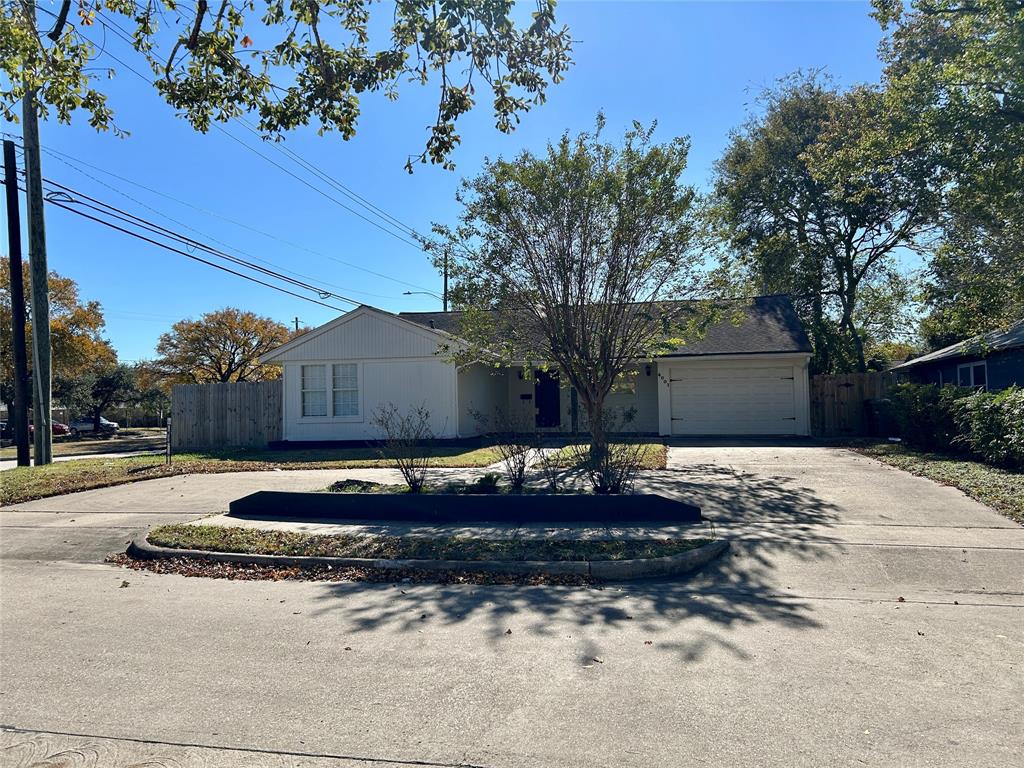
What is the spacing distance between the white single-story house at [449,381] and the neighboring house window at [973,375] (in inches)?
174

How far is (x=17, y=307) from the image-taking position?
16094mm

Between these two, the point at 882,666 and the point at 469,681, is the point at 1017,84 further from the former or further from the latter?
the point at 469,681

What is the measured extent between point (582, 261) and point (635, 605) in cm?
746

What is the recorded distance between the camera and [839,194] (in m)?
16.0

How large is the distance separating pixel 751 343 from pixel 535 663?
59.6 ft

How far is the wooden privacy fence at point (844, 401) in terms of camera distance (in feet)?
68.7

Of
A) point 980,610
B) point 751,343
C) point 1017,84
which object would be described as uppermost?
point 1017,84

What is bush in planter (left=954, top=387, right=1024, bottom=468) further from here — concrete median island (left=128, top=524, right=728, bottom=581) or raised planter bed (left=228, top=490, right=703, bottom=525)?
concrete median island (left=128, top=524, right=728, bottom=581)

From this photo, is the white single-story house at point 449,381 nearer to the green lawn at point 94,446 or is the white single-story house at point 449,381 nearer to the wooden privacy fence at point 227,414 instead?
the wooden privacy fence at point 227,414

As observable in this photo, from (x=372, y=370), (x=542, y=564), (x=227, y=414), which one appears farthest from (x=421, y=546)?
(x=227, y=414)

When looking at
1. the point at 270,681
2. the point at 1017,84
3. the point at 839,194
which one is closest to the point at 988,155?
the point at 1017,84

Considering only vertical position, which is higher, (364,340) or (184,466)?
Answer: (364,340)

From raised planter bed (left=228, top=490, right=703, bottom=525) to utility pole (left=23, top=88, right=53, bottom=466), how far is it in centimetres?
1000

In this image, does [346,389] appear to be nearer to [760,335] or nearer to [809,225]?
[760,335]
